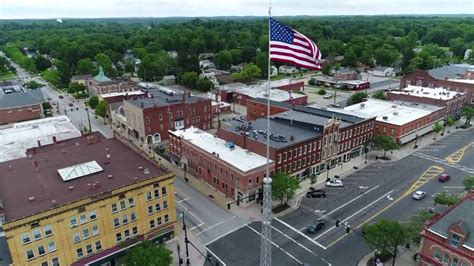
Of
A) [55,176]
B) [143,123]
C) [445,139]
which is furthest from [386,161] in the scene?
[55,176]

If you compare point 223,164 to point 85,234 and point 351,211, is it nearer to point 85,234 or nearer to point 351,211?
point 351,211

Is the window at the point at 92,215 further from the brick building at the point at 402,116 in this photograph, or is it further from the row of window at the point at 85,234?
the brick building at the point at 402,116

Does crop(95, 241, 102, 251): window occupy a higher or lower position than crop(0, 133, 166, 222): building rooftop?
lower

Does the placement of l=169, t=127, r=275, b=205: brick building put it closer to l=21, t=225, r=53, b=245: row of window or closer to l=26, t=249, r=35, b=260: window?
l=21, t=225, r=53, b=245: row of window

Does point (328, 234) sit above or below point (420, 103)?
below

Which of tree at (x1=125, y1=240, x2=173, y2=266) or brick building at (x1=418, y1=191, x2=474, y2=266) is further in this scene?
tree at (x1=125, y1=240, x2=173, y2=266)

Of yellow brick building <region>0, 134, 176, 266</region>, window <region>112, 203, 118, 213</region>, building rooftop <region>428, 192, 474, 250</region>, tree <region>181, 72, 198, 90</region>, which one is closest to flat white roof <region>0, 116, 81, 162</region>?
yellow brick building <region>0, 134, 176, 266</region>

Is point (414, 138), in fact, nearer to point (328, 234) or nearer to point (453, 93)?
point (453, 93)
